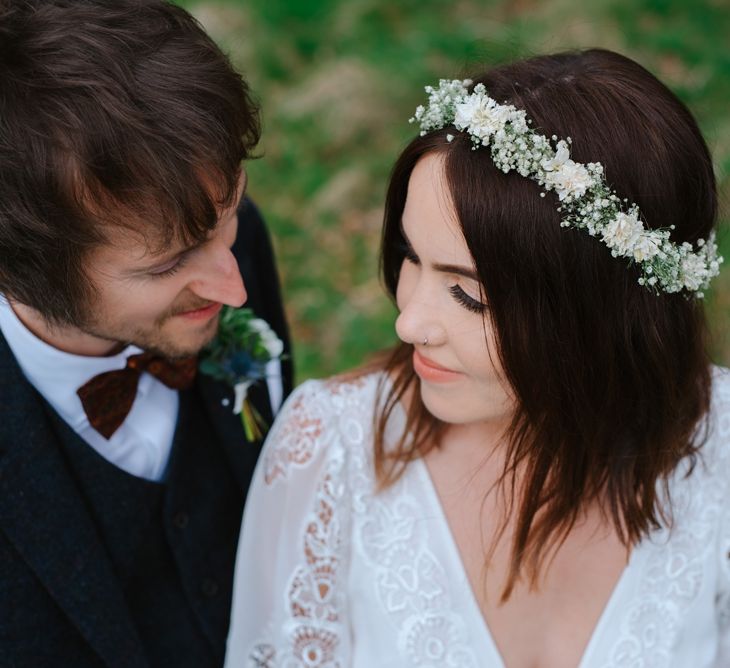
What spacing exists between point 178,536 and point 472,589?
876 millimetres

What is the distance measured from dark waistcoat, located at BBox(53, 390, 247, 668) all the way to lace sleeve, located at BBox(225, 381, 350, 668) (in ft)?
0.64

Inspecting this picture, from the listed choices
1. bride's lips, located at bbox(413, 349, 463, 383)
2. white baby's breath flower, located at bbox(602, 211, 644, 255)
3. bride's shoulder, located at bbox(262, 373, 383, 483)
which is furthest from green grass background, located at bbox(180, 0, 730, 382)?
white baby's breath flower, located at bbox(602, 211, 644, 255)

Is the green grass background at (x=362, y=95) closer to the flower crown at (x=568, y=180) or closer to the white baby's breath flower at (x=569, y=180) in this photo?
the flower crown at (x=568, y=180)

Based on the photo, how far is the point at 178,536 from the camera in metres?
2.76

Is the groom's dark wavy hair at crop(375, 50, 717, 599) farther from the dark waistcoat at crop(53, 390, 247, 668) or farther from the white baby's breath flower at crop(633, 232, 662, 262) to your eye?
the dark waistcoat at crop(53, 390, 247, 668)

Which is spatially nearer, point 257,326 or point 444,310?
point 444,310

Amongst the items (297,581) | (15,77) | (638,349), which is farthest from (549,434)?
(15,77)

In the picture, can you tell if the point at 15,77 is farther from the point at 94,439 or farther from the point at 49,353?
the point at 94,439

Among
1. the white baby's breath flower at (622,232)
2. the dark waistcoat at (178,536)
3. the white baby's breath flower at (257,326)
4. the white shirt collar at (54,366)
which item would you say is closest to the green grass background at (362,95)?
the white baby's breath flower at (257,326)

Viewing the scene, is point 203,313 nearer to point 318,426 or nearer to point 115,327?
point 115,327

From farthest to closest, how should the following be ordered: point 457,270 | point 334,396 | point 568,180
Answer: point 334,396 → point 457,270 → point 568,180

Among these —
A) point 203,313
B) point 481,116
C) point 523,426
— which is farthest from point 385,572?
point 481,116

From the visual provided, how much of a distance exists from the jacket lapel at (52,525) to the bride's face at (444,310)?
0.99 metres

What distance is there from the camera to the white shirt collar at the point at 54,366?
249 centimetres
